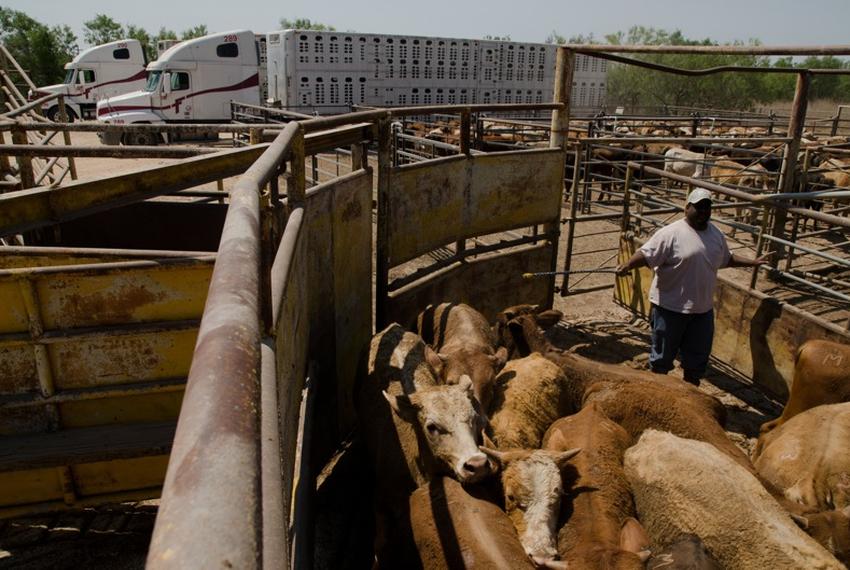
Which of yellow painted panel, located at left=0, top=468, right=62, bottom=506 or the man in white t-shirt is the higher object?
the man in white t-shirt

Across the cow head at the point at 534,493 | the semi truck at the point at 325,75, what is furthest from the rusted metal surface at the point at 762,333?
the semi truck at the point at 325,75

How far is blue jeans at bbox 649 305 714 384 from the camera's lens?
5605mm

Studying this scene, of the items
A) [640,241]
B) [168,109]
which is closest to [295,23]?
[168,109]

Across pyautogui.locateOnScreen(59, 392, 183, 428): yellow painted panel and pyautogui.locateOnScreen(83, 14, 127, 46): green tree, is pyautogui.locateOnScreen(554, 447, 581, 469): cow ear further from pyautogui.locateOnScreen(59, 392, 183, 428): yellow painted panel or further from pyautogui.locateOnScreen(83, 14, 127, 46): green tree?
pyautogui.locateOnScreen(83, 14, 127, 46): green tree

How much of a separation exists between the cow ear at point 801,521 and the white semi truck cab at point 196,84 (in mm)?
23632

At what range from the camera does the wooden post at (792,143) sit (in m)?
7.60

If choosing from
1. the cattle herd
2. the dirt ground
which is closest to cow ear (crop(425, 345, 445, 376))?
the cattle herd

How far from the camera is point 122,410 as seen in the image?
366 cm

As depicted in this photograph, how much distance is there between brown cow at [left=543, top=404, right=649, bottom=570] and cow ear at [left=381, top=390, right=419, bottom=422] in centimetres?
87

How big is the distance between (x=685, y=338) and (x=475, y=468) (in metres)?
3.12

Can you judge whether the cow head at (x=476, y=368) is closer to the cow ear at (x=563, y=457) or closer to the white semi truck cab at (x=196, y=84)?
the cow ear at (x=563, y=457)

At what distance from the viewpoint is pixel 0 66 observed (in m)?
14.8

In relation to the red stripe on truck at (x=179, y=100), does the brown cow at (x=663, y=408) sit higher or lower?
lower

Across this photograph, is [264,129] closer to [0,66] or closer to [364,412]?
[364,412]
